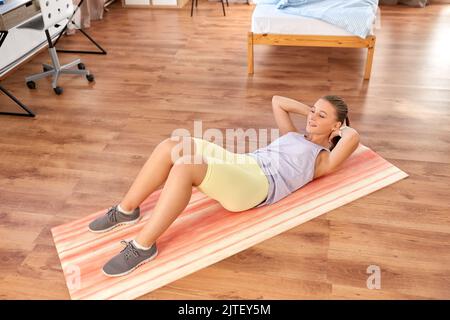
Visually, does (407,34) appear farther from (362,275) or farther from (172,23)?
(362,275)

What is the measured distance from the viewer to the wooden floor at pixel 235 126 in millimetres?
1912

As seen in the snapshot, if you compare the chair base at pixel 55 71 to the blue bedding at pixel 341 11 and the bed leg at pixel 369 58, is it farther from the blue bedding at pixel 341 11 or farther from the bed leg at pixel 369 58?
the bed leg at pixel 369 58

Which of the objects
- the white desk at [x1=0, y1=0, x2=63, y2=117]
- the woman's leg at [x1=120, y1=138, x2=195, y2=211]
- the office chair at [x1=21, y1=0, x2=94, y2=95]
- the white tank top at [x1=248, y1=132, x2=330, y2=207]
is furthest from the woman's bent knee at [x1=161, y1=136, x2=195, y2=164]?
the office chair at [x1=21, y1=0, x2=94, y2=95]

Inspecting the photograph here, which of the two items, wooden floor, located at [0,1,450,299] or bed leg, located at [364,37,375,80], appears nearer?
wooden floor, located at [0,1,450,299]

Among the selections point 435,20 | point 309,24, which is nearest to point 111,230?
point 309,24

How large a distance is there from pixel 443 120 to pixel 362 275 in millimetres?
1508

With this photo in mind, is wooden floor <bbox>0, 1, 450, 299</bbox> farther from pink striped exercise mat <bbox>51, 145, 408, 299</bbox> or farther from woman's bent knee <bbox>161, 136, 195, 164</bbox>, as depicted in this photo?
woman's bent knee <bbox>161, 136, 195, 164</bbox>

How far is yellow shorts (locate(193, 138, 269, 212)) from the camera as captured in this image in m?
1.85

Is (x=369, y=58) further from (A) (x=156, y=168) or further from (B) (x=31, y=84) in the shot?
(B) (x=31, y=84)

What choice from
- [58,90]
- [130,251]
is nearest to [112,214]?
[130,251]

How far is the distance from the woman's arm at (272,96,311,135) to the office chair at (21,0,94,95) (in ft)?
5.65

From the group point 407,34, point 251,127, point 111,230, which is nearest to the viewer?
point 111,230

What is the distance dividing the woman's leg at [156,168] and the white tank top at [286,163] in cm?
40
